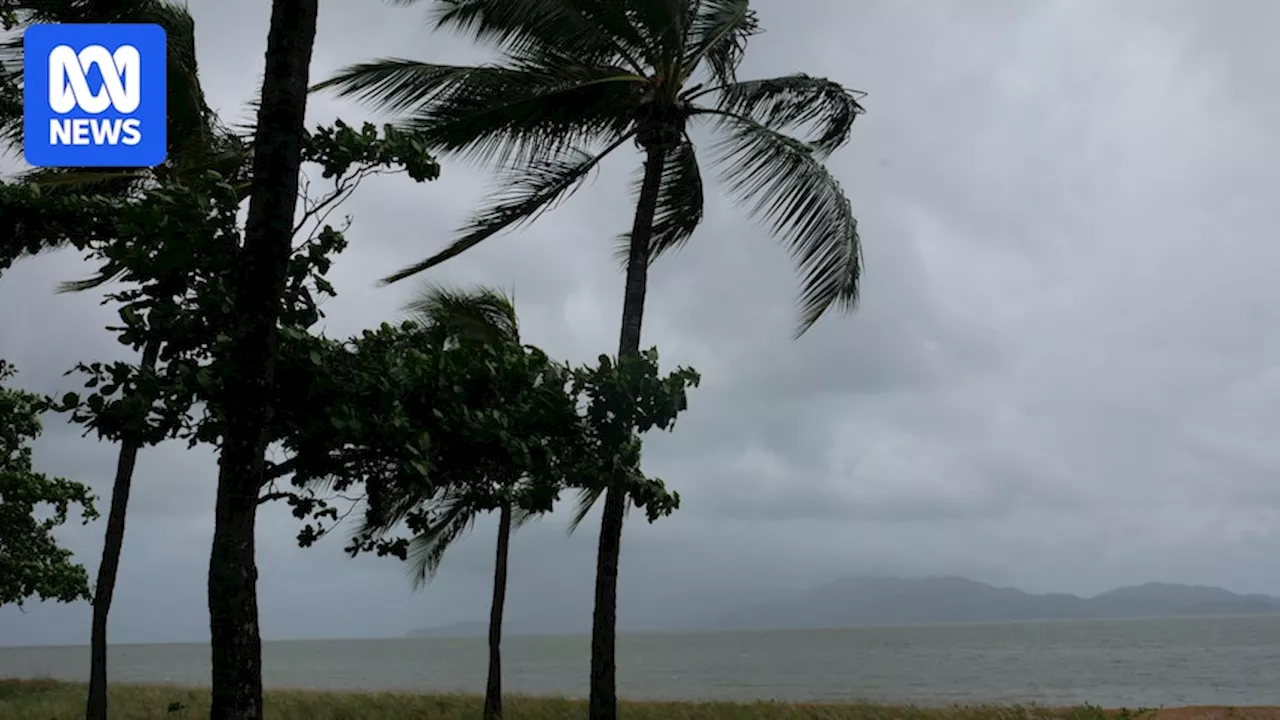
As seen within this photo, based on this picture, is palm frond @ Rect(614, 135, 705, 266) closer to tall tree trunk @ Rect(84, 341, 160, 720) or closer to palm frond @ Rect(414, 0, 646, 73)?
palm frond @ Rect(414, 0, 646, 73)

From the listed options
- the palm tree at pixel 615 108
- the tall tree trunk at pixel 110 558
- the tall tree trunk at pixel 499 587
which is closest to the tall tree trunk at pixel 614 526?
the palm tree at pixel 615 108

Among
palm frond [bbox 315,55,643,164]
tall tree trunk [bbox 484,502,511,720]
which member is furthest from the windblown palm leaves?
tall tree trunk [bbox 484,502,511,720]

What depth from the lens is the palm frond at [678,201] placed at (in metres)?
14.7

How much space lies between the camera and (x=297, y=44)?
7.62 m

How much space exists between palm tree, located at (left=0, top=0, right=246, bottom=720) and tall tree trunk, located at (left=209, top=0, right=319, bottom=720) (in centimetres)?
225

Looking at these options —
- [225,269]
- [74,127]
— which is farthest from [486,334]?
[225,269]

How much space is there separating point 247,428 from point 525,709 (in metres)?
12.1

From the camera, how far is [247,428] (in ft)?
22.9

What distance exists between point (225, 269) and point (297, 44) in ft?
5.96

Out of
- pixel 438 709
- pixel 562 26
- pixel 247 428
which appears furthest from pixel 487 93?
pixel 438 709

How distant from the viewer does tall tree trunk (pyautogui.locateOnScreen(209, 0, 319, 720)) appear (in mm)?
6875

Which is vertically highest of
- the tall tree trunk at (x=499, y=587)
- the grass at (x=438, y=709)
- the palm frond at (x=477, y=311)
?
the palm frond at (x=477, y=311)

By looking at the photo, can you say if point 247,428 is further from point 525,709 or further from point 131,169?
point 525,709

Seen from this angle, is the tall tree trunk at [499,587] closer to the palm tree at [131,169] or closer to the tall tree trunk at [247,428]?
the palm tree at [131,169]
